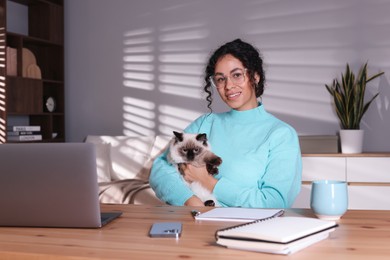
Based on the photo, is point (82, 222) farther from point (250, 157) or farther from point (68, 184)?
point (250, 157)

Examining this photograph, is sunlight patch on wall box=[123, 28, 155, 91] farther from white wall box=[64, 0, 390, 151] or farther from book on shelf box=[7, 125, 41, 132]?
book on shelf box=[7, 125, 41, 132]

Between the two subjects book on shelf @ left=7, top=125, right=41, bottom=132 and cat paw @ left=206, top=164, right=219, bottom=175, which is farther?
book on shelf @ left=7, top=125, right=41, bottom=132

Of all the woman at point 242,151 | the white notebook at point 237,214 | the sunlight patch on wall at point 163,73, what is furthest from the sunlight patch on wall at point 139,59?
the white notebook at point 237,214

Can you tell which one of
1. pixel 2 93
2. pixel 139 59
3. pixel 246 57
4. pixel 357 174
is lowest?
pixel 357 174

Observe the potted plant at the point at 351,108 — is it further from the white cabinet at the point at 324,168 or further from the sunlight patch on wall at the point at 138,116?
the sunlight patch on wall at the point at 138,116

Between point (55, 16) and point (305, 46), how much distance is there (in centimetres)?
258

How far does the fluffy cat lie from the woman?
27 mm

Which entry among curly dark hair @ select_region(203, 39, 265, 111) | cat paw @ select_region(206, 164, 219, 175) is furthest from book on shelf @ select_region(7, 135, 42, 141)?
cat paw @ select_region(206, 164, 219, 175)

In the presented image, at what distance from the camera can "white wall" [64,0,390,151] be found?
4.76 m

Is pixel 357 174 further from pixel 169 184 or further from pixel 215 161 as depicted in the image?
pixel 169 184

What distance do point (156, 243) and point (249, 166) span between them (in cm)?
97

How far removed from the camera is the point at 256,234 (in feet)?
3.74

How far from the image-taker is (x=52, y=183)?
4.48 feet

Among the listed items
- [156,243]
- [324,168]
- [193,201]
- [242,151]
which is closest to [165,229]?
[156,243]
